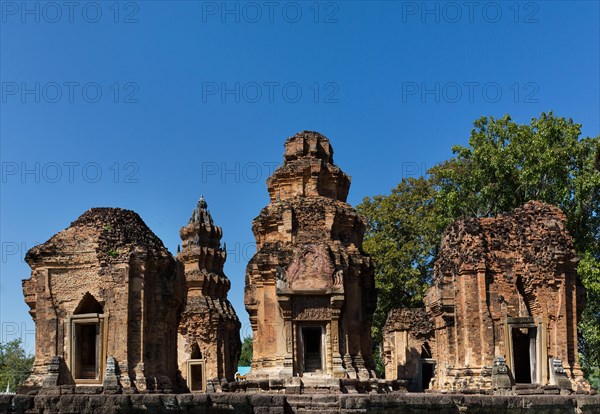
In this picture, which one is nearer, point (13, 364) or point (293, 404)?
point (293, 404)

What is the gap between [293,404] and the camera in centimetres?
1708

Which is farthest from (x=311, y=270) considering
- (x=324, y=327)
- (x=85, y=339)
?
(x=85, y=339)

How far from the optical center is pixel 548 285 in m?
18.4

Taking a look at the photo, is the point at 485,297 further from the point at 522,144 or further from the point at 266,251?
the point at 522,144

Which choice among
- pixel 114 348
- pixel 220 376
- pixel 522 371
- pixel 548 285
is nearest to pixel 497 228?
pixel 548 285

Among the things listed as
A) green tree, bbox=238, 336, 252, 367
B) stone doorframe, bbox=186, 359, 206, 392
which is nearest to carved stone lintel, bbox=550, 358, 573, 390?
stone doorframe, bbox=186, 359, 206, 392

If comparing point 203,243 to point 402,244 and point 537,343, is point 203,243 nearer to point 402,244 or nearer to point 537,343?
point 402,244

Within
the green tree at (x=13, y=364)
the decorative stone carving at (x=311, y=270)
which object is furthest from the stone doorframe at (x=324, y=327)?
the green tree at (x=13, y=364)

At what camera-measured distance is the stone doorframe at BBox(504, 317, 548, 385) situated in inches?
713

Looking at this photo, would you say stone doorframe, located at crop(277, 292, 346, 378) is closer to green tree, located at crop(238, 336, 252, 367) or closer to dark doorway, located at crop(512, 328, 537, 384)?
dark doorway, located at crop(512, 328, 537, 384)

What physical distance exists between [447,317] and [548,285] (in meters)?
2.66

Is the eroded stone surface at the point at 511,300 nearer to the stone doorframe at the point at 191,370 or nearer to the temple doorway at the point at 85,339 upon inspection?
the temple doorway at the point at 85,339

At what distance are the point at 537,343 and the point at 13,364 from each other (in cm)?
4979

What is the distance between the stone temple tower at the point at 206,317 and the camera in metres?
32.8
